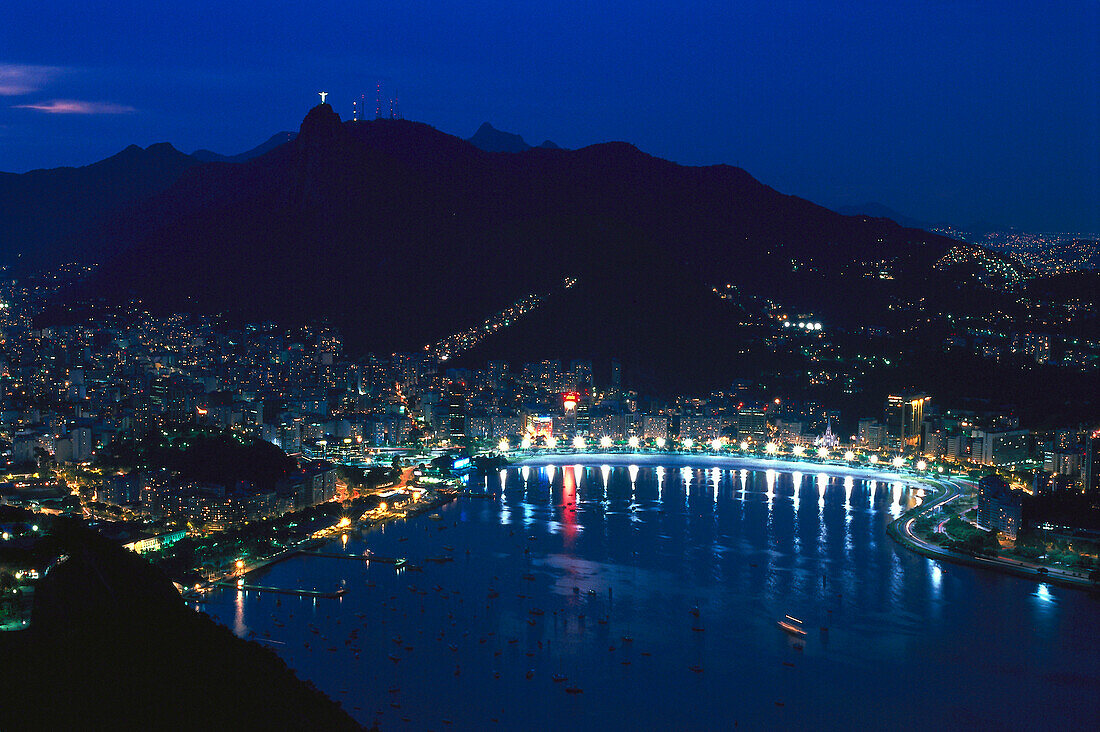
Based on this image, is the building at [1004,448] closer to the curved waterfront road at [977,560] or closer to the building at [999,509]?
the curved waterfront road at [977,560]

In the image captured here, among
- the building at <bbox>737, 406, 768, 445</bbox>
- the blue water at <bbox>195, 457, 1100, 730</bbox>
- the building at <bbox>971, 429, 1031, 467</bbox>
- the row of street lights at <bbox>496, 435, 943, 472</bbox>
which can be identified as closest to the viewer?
the blue water at <bbox>195, 457, 1100, 730</bbox>

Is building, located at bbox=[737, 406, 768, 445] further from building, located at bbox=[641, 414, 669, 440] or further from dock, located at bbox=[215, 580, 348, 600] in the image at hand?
dock, located at bbox=[215, 580, 348, 600]

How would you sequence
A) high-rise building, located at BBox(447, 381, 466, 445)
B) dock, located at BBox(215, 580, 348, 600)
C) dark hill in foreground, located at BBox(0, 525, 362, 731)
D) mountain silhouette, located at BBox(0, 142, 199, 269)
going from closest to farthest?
1. dark hill in foreground, located at BBox(0, 525, 362, 731)
2. dock, located at BBox(215, 580, 348, 600)
3. high-rise building, located at BBox(447, 381, 466, 445)
4. mountain silhouette, located at BBox(0, 142, 199, 269)

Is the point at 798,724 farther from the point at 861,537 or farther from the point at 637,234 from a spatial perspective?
the point at 637,234

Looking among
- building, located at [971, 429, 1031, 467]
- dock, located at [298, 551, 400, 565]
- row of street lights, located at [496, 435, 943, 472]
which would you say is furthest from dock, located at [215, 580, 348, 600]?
building, located at [971, 429, 1031, 467]

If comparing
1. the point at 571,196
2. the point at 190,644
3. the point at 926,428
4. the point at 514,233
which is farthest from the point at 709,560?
the point at 571,196
